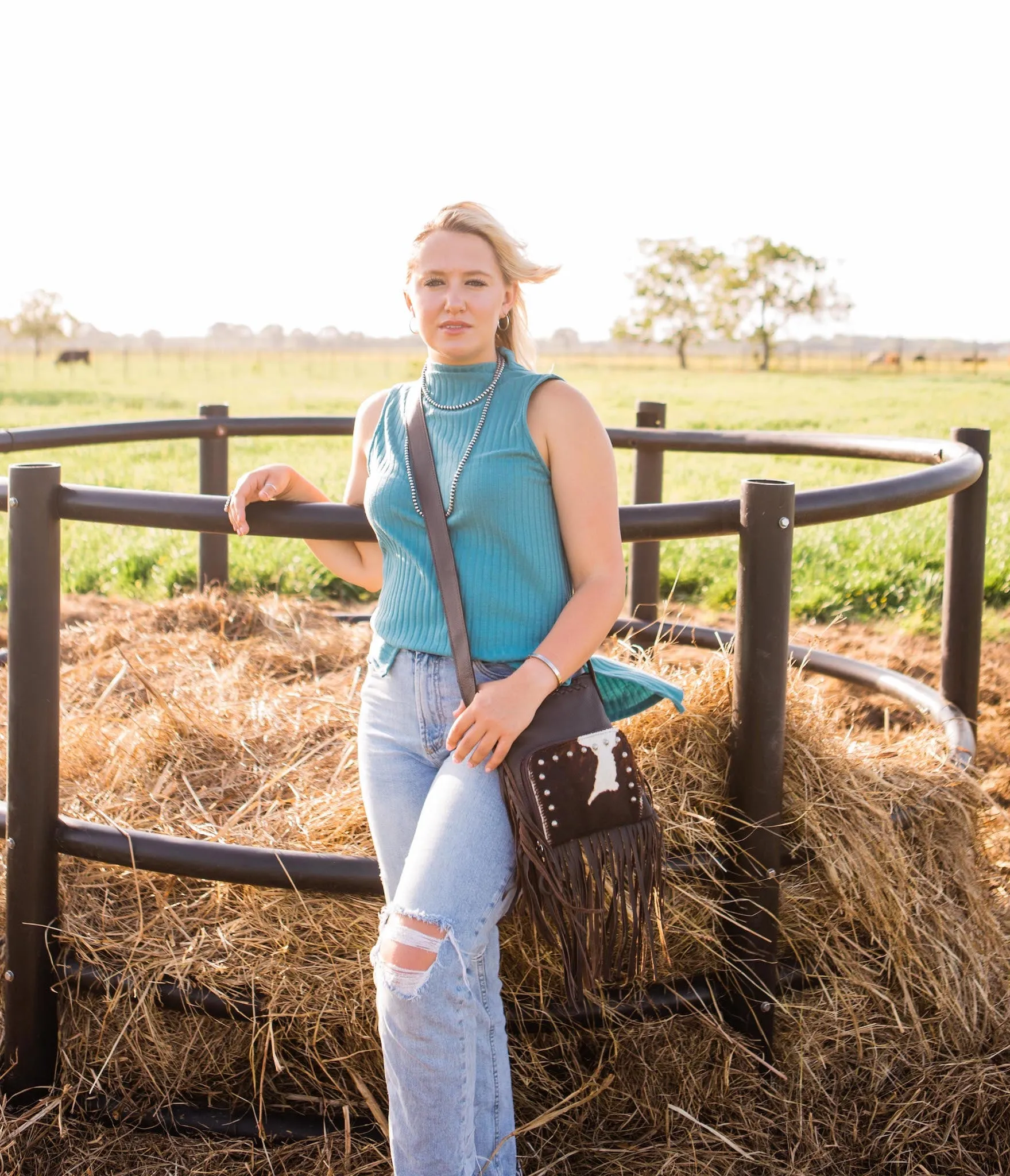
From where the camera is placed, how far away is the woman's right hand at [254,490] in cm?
192

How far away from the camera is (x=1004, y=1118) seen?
2119 mm

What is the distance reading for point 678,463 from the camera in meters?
13.8

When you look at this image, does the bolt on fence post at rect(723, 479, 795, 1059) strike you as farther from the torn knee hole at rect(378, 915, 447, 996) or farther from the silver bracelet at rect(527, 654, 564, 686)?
the torn knee hole at rect(378, 915, 447, 996)

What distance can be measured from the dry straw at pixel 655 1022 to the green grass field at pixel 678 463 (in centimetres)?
55

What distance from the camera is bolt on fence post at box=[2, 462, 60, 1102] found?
2.04 m

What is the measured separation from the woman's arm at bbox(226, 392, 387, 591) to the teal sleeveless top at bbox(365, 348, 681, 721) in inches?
5.6

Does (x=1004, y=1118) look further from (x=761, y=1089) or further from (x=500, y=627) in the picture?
(x=500, y=627)

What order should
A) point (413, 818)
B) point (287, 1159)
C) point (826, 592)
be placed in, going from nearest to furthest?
point (413, 818), point (287, 1159), point (826, 592)

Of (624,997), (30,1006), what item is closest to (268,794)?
(30,1006)

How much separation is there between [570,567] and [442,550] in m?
0.20

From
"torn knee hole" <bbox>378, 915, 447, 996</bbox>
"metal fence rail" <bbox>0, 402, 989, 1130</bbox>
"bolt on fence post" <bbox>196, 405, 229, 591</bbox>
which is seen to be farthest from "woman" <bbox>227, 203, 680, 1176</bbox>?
"bolt on fence post" <bbox>196, 405, 229, 591</bbox>

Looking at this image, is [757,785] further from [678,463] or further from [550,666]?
[678,463]

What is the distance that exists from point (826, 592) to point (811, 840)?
379 centimetres

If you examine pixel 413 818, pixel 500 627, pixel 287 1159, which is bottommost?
pixel 287 1159
